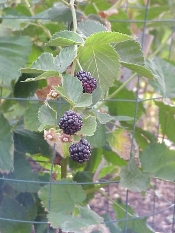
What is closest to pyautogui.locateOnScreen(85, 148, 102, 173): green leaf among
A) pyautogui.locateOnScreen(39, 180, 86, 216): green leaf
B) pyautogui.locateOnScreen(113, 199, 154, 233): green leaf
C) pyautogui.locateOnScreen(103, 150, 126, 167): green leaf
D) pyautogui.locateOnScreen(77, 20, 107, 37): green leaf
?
pyautogui.locateOnScreen(103, 150, 126, 167): green leaf

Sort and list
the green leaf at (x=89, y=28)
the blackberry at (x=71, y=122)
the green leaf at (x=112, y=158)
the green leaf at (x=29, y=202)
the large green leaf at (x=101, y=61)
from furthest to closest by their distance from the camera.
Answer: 1. the green leaf at (x=112, y=158)
2. the green leaf at (x=29, y=202)
3. the green leaf at (x=89, y=28)
4. the large green leaf at (x=101, y=61)
5. the blackberry at (x=71, y=122)

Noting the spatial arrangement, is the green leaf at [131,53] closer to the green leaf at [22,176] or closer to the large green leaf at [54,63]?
the large green leaf at [54,63]

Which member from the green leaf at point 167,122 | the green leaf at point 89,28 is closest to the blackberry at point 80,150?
the green leaf at point 89,28

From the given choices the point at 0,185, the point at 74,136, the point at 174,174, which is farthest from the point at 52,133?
the point at 0,185

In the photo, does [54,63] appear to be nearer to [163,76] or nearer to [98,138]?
[98,138]

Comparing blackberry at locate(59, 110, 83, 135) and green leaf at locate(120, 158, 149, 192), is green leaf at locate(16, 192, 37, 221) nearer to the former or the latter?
green leaf at locate(120, 158, 149, 192)
